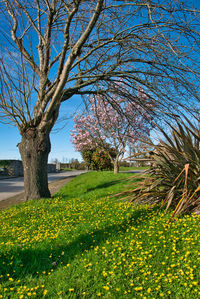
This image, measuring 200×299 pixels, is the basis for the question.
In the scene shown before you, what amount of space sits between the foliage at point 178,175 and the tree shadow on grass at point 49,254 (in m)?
1.23

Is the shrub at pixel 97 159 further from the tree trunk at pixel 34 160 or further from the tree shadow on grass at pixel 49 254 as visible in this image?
the tree shadow on grass at pixel 49 254

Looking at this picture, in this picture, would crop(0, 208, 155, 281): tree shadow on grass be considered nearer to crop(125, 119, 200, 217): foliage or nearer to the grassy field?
the grassy field

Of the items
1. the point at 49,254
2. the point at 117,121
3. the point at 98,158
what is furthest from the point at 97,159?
the point at 49,254

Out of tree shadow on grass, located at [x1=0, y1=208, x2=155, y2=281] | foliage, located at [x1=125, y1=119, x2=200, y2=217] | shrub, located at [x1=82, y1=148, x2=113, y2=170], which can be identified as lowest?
tree shadow on grass, located at [x1=0, y1=208, x2=155, y2=281]


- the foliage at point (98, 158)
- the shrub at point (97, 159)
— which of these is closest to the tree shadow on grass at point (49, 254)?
the foliage at point (98, 158)

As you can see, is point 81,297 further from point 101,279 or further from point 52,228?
point 52,228

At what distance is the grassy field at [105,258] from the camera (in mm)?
2525

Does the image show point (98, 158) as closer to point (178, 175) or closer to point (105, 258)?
point (178, 175)

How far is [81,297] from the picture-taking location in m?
2.41

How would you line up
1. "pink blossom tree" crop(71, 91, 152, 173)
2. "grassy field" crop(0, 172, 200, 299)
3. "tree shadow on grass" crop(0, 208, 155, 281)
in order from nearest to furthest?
"grassy field" crop(0, 172, 200, 299), "tree shadow on grass" crop(0, 208, 155, 281), "pink blossom tree" crop(71, 91, 152, 173)

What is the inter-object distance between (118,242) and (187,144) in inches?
115

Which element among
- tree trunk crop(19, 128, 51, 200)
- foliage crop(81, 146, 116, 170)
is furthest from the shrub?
tree trunk crop(19, 128, 51, 200)

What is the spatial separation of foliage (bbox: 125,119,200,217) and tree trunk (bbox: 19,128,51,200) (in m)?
3.90

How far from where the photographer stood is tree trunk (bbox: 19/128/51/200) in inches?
319
